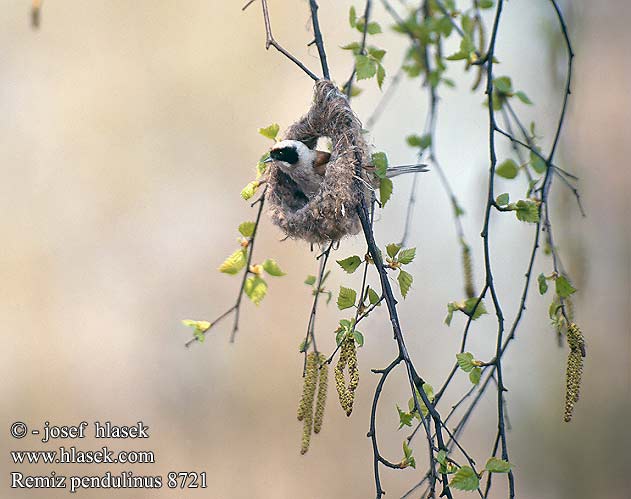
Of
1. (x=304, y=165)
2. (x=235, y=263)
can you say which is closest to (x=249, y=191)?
(x=235, y=263)

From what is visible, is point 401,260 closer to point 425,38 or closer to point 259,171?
point 259,171

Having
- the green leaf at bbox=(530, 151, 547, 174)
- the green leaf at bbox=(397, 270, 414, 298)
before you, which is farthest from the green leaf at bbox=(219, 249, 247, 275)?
the green leaf at bbox=(530, 151, 547, 174)

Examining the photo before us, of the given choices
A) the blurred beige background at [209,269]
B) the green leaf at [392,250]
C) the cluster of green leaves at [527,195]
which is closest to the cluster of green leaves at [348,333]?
the green leaf at [392,250]

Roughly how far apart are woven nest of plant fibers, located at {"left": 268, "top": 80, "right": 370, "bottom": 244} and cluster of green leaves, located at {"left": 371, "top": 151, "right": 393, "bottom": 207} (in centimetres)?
6

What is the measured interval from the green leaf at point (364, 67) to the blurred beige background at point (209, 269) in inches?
124

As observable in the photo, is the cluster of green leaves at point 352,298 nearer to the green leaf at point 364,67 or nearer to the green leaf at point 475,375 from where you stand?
the green leaf at point 475,375

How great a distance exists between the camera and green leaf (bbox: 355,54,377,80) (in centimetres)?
167

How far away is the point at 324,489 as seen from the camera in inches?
195

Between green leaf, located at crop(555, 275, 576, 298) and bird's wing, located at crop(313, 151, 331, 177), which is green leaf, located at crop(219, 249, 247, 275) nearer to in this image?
bird's wing, located at crop(313, 151, 331, 177)

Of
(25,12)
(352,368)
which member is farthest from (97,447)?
(352,368)

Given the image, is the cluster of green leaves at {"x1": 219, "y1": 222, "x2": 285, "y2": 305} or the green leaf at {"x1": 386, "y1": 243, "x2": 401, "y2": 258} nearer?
the green leaf at {"x1": 386, "y1": 243, "x2": 401, "y2": 258}

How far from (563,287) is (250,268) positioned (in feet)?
2.31

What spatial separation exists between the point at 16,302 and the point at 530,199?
15.0ft

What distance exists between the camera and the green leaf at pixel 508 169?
1842 millimetres
